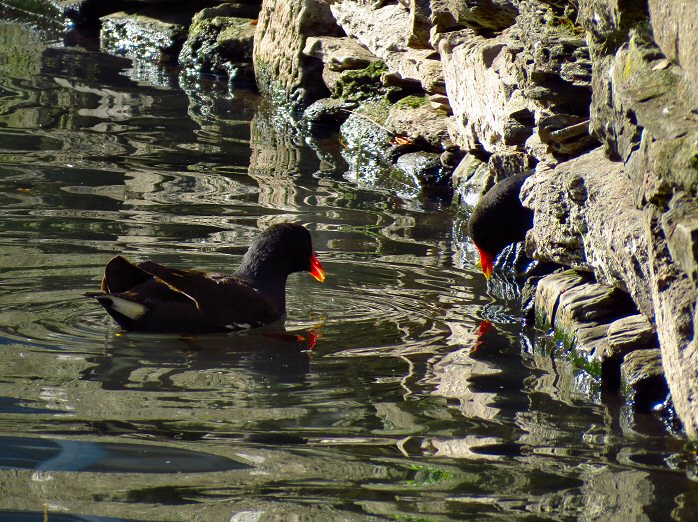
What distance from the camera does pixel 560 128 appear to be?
6488 mm

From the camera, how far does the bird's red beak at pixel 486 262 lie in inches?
283

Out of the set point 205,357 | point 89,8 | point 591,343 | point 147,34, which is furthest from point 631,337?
point 89,8

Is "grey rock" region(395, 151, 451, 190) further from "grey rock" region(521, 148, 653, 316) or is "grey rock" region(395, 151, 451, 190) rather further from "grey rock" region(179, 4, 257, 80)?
"grey rock" region(179, 4, 257, 80)

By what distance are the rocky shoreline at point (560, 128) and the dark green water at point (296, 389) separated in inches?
13.8

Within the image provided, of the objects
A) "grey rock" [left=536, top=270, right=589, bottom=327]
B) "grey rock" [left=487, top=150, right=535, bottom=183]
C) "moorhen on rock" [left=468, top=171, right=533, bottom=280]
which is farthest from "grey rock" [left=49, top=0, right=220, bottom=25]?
"grey rock" [left=536, top=270, right=589, bottom=327]

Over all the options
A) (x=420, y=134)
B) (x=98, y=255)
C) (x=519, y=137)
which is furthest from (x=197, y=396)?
(x=420, y=134)

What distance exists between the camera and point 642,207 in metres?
4.29

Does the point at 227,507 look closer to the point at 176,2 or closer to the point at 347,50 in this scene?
the point at 347,50

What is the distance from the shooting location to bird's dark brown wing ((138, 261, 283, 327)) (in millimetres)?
5672

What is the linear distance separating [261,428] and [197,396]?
51 centimetres

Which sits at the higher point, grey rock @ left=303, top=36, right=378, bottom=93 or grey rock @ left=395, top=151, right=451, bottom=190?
grey rock @ left=303, top=36, right=378, bottom=93

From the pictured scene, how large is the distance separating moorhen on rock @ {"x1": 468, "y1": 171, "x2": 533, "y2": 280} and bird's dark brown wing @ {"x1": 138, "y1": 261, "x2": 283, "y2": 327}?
1.88 meters

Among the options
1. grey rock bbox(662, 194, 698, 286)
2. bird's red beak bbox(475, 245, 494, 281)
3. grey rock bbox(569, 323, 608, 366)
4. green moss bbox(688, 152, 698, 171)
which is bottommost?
grey rock bbox(569, 323, 608, 366)

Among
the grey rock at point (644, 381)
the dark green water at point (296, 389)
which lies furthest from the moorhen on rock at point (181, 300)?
the grey rock at point (644, 381)
